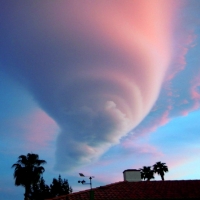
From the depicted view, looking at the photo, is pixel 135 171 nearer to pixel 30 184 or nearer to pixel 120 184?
pixel 120 184

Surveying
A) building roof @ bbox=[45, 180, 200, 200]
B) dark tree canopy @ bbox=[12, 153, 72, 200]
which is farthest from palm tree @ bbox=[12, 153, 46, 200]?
building roof @ bbox=[45, 180, 200, 200]

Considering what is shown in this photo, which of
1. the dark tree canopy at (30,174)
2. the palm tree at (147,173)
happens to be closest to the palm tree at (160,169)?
the palm tree at (147,173)

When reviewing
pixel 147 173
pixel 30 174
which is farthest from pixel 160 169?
pixel 30 174

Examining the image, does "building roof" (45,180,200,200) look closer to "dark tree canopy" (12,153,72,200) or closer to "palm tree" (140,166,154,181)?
"dark tree canopy" (12,153,72,200)

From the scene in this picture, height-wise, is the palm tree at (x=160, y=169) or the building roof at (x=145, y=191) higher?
the palm tree at (x=160, y=169)

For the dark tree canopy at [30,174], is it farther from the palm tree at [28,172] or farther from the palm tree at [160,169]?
the palm tree at [160,169]

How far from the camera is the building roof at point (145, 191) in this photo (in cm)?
1872

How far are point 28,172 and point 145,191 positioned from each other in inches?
863

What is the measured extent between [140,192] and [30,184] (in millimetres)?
21528

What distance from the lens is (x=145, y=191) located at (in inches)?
800

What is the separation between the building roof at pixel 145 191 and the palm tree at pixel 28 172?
18.2m

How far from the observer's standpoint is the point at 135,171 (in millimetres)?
25359

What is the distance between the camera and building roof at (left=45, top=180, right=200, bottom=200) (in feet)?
61.4

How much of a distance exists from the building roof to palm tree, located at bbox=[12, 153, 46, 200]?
18.2 metres
